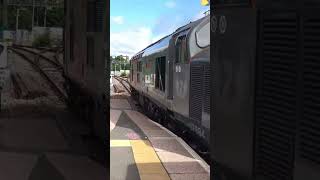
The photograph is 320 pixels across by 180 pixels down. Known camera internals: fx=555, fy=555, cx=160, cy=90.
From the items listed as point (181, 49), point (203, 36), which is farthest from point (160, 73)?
point (203, 36)

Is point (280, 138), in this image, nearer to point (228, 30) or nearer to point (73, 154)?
Answer: point (228, 30)

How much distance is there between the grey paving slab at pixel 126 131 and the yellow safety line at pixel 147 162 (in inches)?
15.7

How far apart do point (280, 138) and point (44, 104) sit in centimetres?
266

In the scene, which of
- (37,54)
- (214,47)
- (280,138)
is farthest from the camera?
(37,54)

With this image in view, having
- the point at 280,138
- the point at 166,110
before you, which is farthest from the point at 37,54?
the point at 166,110

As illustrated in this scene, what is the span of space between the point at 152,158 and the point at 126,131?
8.35 ft

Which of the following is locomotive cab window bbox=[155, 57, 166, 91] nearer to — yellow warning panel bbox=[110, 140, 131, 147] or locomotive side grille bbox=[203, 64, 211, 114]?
yellow warning panel bbox=[110, 140, 131, 147]

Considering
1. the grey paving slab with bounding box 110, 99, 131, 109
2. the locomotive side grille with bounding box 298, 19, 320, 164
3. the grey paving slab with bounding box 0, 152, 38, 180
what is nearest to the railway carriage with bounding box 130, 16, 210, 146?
the grey paving slab with bounding box 110, 99, 131, 109

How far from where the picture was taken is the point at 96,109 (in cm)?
435

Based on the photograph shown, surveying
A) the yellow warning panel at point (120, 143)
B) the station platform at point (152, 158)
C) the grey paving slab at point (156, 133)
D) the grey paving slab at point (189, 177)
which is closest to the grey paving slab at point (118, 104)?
the grey paving slab at point (156, 133)

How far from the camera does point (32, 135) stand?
4.20 m

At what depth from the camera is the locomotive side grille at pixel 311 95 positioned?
1.63 metres

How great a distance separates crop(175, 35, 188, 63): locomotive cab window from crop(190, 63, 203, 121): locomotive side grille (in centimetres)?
68

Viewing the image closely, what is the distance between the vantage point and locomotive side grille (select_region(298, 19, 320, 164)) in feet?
5.36
